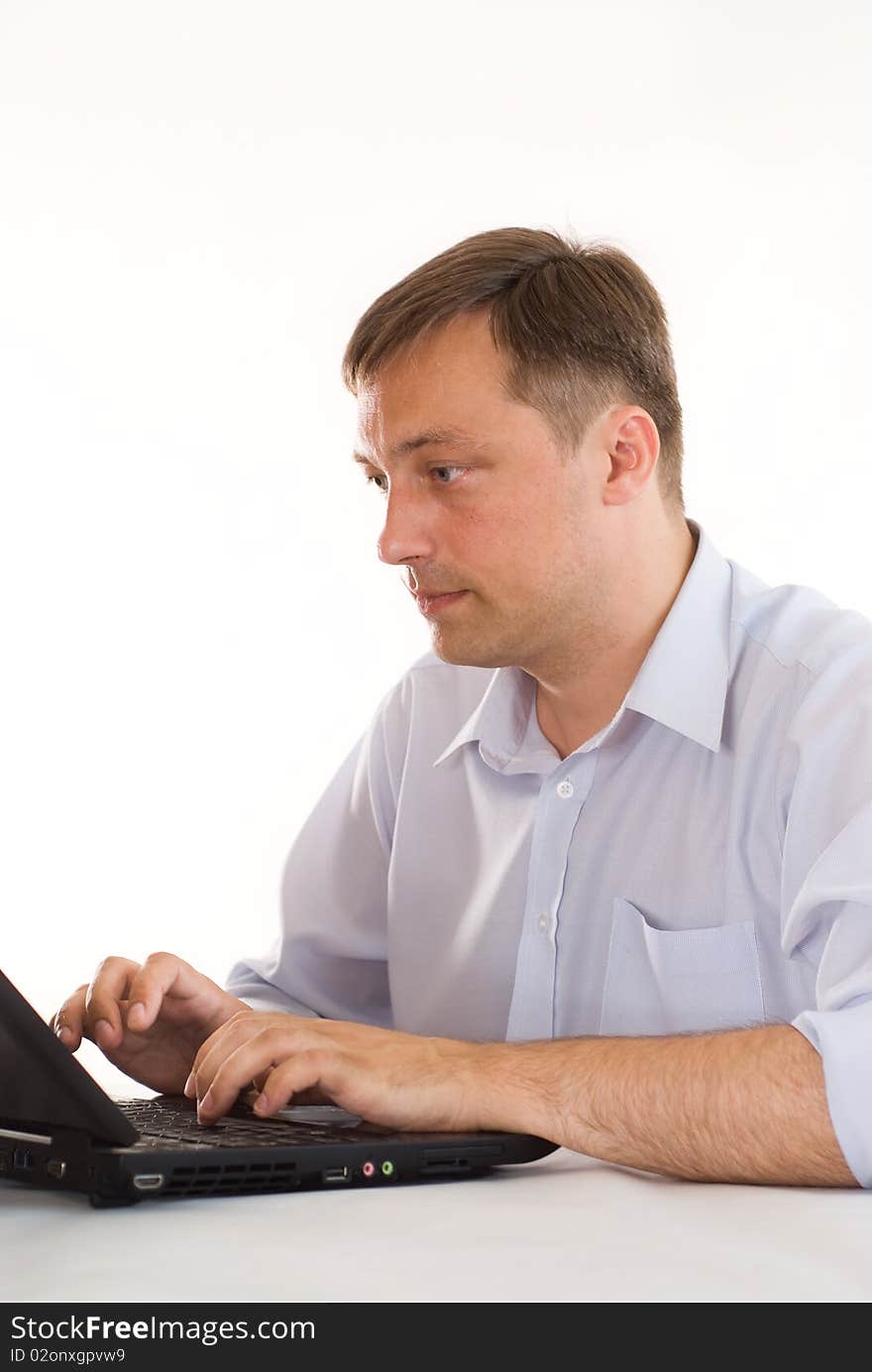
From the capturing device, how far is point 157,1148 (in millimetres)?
803

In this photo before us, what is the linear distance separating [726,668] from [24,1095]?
A: 30.5 inches

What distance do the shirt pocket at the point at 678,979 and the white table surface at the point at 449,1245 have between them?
1.19ft

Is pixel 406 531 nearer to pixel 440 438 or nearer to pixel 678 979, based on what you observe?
pixel 440 438

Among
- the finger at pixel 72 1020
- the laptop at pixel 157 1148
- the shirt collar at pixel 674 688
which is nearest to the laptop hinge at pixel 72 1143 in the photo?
the laptop at pixel 157 1148

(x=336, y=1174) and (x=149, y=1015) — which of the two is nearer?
(x=336, y=1174)

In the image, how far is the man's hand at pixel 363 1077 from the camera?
95cm

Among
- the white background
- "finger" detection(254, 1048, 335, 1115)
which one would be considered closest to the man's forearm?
"finger" detection(254, 1048, 335, 1115)

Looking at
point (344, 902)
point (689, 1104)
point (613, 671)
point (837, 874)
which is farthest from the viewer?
point (344, 902)

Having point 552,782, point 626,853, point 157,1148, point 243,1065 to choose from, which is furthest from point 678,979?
point 157,1148

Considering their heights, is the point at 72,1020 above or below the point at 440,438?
below

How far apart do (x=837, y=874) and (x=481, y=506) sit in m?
0.54

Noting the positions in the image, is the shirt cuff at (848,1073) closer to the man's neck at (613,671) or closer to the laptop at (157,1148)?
the laptop at (157,1148)

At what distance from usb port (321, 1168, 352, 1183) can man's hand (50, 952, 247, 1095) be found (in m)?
0.35
